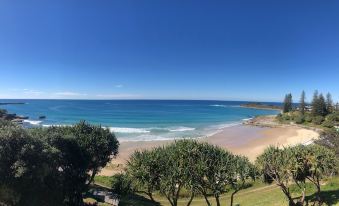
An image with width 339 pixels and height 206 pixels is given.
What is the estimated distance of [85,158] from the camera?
2958 cm

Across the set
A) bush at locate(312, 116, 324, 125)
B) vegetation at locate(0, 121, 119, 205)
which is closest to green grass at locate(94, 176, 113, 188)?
vegetation at locate(0, 121, 119, 205)

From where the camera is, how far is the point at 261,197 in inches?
1136

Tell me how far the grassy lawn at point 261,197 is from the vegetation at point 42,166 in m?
5.44

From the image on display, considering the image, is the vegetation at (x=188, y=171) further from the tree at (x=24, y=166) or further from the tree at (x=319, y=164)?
the tree at (x=24, y=166)

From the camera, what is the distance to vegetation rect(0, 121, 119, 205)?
20.0 meters

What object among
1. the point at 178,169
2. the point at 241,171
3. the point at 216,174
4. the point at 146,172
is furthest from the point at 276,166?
the point at 146,172

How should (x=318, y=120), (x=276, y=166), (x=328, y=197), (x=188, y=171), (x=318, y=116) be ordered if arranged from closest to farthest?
(x=188, y=171)
(x=328, y=197)
(x=276, y=166)
(x=318, y=120)
(x=318, y=116)

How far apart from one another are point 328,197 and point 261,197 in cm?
642

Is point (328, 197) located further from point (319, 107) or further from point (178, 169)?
point (319, 107)

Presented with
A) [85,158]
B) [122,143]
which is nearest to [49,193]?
[85,158]

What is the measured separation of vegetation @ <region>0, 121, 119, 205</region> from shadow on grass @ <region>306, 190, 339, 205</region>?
66.3 ft

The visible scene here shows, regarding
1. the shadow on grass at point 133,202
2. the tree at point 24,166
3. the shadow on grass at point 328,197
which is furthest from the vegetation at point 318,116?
the tree at point 24,166

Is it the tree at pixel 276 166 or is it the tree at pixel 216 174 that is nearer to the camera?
the tree at pixel 216 174

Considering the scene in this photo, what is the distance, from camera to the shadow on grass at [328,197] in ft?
74.9
